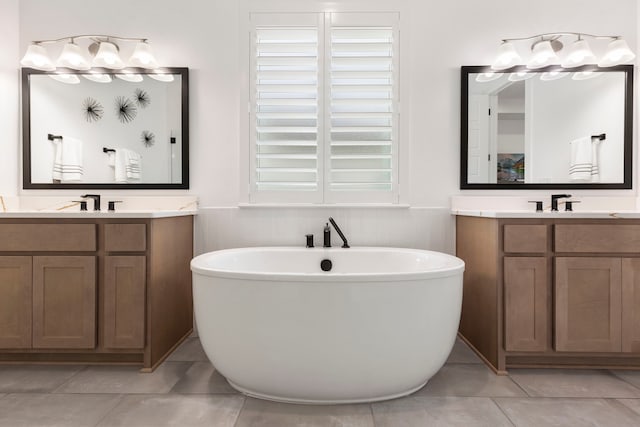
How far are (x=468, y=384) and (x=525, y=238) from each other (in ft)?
2.68

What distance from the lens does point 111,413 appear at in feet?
5.30

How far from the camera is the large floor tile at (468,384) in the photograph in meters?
1.80

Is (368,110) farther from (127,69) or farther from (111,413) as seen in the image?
(111,413)

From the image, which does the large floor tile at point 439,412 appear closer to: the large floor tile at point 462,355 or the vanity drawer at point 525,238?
the large floor tile at point 462,355

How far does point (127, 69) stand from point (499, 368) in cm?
300

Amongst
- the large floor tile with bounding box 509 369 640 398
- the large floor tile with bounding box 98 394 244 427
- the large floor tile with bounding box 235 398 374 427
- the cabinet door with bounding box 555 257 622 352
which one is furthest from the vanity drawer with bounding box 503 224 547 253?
the large floor tile with bounding box 98 394 244 427

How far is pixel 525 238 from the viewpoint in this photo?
201 cm

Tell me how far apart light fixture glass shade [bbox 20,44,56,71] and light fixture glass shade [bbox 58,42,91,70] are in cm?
8

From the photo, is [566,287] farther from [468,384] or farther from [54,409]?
[54,409]

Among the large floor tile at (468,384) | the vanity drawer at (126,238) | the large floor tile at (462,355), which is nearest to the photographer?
the large floor tile at (468,384)

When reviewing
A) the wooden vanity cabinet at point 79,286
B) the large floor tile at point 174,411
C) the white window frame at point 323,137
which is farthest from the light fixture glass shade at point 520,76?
the large floor tile at point 174,411

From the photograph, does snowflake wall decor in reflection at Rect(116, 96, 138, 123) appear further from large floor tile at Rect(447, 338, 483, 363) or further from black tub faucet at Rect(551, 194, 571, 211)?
black tub faucet at Rect(551, 194, 571, 211)

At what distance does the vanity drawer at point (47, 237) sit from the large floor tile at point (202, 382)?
86cm

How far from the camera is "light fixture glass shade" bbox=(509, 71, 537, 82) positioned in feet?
8.45
